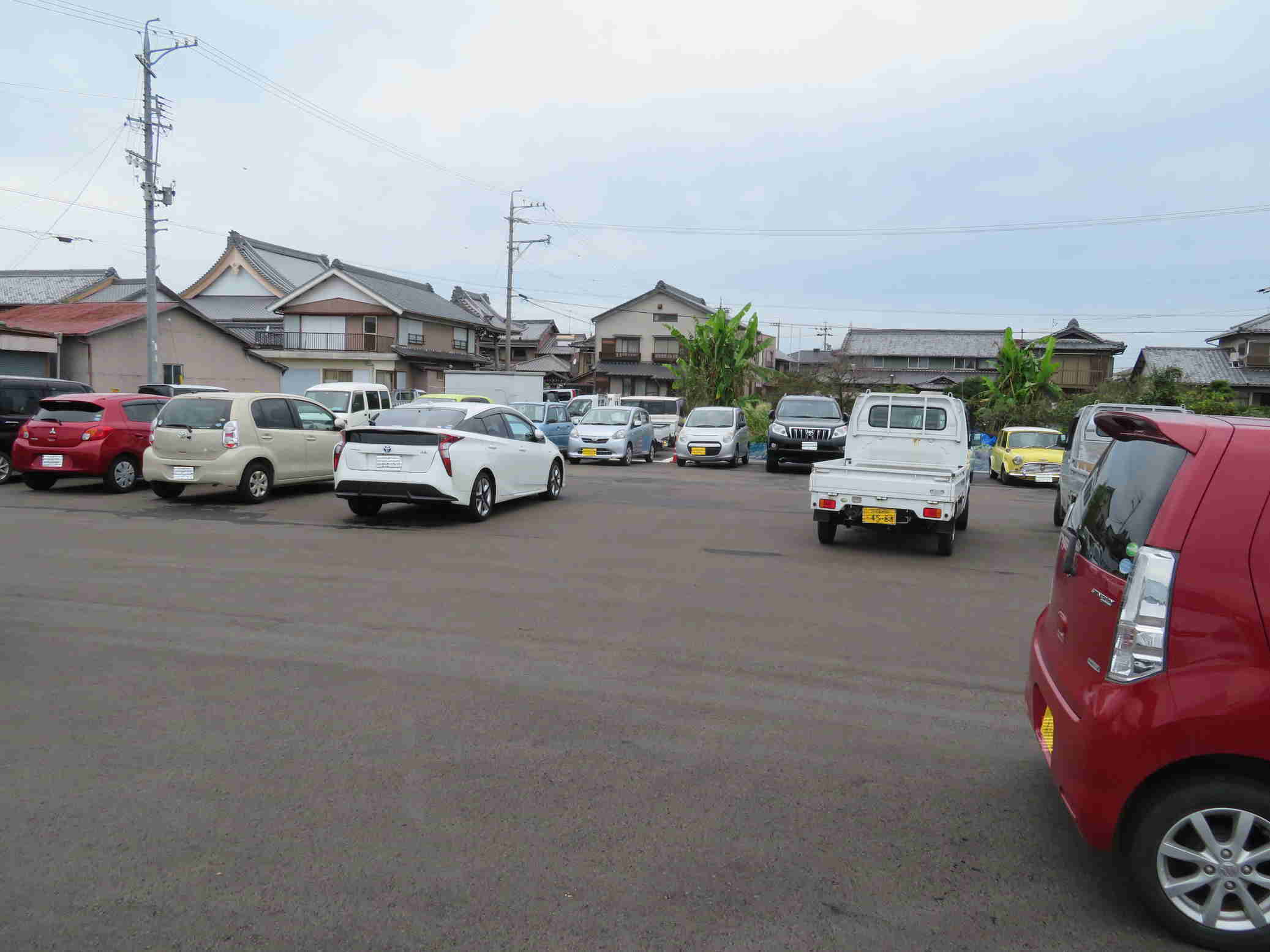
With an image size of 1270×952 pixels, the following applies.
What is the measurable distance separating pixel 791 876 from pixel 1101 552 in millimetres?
1629

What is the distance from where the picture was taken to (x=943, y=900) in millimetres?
3146

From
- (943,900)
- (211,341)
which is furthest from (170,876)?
(211,341)

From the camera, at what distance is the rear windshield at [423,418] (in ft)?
38.8

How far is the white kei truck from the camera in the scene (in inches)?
389

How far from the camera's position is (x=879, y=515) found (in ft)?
32.8

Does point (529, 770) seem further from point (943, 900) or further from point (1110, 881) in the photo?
point (1110, 881)

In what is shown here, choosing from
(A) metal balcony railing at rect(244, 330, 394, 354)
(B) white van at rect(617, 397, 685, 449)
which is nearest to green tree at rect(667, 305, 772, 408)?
(B) white van at rect(617, 397, 685, 449)

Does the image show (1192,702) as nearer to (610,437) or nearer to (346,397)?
(610,437)

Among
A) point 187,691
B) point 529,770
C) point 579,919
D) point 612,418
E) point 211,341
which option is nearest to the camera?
A: point 579,919

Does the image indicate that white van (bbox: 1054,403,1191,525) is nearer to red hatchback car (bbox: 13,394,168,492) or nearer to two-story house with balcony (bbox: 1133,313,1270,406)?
red hatchback car (bbox: 13,394,168,492)

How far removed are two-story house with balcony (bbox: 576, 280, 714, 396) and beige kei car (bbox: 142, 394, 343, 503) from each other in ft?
145

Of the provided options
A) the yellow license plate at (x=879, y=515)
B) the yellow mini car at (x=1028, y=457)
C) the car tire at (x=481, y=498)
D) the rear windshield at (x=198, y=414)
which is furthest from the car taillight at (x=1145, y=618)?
the yellow mini car at (x=1028, y=457)

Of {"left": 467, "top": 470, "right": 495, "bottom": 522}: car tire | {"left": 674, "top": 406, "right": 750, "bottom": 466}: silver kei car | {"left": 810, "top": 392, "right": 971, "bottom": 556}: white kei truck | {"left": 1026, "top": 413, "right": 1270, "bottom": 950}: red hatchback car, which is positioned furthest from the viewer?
{"left": 674, "top": 406, "right": 750, "bottom": 466}: silver kei car

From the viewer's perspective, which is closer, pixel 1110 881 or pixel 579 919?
pixel 579 919
